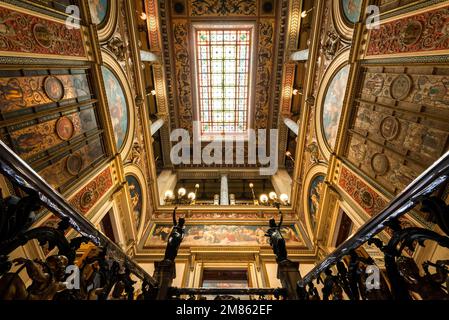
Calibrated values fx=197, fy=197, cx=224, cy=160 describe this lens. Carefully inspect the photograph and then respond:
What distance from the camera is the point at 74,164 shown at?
15.1 ft

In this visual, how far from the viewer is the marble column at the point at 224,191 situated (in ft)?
38.1

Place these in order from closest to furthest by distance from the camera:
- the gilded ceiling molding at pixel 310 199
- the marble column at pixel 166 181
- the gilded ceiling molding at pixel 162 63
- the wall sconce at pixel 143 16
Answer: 1. the gilded ceiling molding at pixel 310 199
2. the wall sconce at pixel 143 16
3. the gilded ceiling molding at pixel 162 63
4. the marble column at pixel 166 181

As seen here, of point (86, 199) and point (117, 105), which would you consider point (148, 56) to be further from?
point (86, 199)

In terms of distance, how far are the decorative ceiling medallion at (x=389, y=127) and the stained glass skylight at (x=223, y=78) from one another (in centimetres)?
952

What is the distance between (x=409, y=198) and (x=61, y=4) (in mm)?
6736

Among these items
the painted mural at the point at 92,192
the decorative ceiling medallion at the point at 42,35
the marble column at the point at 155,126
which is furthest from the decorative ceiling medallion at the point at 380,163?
the marble column at the point at 155,126

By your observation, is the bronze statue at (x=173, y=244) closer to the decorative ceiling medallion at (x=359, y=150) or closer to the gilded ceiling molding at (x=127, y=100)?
the gilded ceiling molding at (x=127, y=100)

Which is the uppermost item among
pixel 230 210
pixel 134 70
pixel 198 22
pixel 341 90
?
pixel 198 22

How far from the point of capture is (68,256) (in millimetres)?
1488

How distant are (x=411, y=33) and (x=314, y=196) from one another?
5360 millimetres

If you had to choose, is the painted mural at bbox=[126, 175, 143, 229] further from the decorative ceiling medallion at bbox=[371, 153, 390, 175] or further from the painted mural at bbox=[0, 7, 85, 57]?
the decorative ceiling medallion at bbox=[371, 153, 390, 175]
